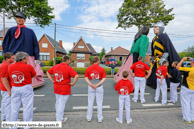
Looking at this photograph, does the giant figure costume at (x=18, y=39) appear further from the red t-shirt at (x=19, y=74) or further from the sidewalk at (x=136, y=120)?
the sidewalk at (x=136, y=120)

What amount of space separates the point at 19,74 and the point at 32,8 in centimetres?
1108

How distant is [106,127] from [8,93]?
234 cm

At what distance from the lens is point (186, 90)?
8.98ft

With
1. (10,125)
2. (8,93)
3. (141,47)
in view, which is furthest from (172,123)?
(8,93)

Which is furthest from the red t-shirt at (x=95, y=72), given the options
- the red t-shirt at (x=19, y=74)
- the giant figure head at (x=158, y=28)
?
the giant figure head at (x=158, y=28)

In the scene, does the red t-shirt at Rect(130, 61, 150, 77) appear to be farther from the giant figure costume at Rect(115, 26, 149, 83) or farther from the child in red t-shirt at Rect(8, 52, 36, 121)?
the child in red t-shirt at Rect(8, 52, 36, 121)

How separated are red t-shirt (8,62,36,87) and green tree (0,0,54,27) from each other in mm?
9929

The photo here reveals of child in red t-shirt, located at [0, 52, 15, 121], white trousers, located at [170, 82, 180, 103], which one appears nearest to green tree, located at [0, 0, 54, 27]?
child in red t-shirt, located at [0, 52, 15, 121]

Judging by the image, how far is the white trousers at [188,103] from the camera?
106 inches

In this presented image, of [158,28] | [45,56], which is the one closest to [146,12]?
[158,28]

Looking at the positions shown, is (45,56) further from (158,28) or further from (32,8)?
(158,28)

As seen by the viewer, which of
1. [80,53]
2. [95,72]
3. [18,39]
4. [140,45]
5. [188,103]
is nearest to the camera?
[95,72]

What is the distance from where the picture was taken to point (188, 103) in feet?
8.96

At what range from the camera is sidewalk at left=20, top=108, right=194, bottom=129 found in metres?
2.46
